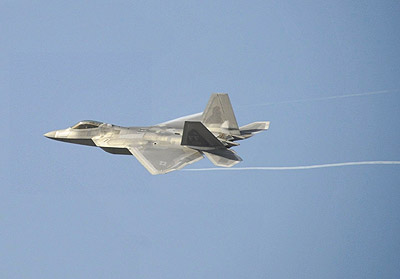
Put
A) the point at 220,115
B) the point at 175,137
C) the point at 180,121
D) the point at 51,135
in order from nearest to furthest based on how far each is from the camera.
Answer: the point at 175,137, the point at 220,115, the point at 51,135, the point at 180,121

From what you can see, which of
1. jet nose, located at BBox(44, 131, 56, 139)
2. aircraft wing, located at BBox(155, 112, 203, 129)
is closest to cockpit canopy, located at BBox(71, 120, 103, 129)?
jet nose, located at BBox(44, 131, 56, 139)

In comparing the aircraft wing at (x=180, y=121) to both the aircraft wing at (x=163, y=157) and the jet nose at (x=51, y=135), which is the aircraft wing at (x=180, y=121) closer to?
the aircraft wing at (x=163, y=157)

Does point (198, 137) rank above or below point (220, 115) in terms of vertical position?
below

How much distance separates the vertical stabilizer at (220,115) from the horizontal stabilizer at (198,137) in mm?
2754

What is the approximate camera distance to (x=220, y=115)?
30.7 meters

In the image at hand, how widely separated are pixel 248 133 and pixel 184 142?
193 inches

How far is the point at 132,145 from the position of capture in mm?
29281

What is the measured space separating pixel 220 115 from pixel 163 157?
4.38 meters

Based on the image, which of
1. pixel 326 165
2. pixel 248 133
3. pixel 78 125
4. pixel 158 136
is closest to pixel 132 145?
pixel 158 136

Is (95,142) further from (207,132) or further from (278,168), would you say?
(278,168)

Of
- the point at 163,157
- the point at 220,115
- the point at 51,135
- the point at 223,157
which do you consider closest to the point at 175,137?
the point at 163,157

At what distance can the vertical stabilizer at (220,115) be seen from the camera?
99.8ft

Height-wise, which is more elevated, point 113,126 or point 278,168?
point 113,126

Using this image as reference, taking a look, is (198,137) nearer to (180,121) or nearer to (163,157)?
(163,157)
